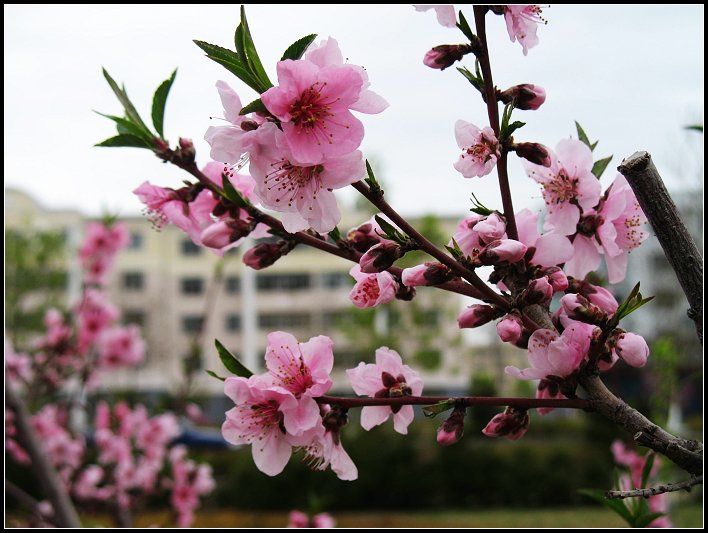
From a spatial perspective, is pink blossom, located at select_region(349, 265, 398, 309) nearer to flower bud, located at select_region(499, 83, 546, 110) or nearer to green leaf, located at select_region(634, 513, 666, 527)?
flower bud, located at select_region(499, 83, 546, 110)

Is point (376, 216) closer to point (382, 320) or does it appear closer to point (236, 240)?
point (236, 240)

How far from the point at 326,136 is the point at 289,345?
1.06 feet

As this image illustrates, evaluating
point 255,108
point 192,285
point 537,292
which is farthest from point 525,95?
point 192,285

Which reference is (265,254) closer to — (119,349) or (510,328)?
(510,328)

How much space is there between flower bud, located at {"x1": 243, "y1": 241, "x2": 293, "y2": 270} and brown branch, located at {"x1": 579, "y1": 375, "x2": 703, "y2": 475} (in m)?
0.50

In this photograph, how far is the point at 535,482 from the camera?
14047 millimetres

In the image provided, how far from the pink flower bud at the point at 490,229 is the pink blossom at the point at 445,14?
30cm

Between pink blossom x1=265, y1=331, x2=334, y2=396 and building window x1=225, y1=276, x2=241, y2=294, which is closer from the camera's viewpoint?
pink blossom x1=265, y1=331, x2=334, y2=396

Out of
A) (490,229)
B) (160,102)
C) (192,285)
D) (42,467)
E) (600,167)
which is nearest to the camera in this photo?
(490,229)

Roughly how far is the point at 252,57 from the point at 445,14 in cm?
34

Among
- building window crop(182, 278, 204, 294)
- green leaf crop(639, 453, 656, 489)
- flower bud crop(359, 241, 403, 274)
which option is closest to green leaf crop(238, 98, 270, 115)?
flower bud crop(359, 241, 403, 274)

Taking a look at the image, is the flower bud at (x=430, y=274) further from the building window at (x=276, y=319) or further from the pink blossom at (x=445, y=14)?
the building window at (x=276, y=319)

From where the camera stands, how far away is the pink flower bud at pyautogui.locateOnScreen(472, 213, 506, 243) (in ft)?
3.22

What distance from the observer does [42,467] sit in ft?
8.00
